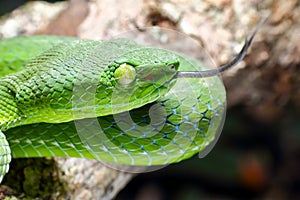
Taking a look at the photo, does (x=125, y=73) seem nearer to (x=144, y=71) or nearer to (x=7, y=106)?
(x=144, y=71)

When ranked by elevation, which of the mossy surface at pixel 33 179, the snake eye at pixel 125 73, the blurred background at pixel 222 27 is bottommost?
the mossy surface at pixel 33 179

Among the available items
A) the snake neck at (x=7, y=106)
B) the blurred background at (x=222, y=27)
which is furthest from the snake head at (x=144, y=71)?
the blurred background at (x=222, y=27)

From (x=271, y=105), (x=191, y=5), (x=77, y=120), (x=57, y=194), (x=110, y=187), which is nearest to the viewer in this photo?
(x=77, y=120)

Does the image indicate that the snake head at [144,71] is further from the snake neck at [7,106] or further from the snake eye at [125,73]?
the snake neck at [7,106]

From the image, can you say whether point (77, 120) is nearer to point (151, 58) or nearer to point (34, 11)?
point (151, 58)

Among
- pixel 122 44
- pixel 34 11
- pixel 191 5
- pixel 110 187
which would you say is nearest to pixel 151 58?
pixel 122 44

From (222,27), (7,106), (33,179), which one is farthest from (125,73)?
(222,27)

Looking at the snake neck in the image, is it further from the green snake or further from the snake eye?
the snake eye
